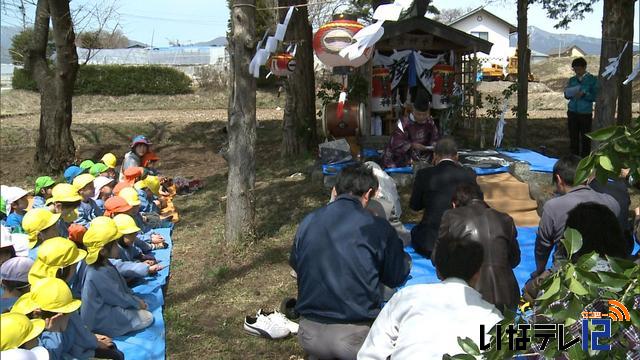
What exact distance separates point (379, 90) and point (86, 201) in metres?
5.47

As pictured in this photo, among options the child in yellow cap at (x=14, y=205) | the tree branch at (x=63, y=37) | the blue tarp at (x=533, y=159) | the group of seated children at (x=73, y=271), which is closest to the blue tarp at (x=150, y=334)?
the group of seated children at (x=73, y=271)

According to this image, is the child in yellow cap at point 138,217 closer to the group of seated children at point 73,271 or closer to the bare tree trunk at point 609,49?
the group of seated children at point 73,271

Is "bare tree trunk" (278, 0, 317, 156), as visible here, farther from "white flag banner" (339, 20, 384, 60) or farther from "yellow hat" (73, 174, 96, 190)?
"white flag banner" (339, 20, 384, 60)

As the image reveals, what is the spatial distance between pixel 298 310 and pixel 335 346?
0.30 metres

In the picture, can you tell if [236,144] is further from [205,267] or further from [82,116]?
[82,116]

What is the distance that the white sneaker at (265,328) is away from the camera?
4.19 metres

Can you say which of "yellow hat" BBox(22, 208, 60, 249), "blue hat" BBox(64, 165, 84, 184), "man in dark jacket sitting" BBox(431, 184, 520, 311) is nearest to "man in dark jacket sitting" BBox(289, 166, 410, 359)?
"man in dark jacket sitting" BBox(431, 184, 520, 311)

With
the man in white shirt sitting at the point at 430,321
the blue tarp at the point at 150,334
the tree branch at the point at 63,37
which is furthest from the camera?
the tree branch at the point at 63,37

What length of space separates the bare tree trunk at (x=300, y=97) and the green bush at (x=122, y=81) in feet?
43.4

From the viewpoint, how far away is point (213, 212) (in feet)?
25.8

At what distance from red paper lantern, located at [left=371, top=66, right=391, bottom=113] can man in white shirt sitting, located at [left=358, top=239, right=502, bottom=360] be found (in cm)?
791

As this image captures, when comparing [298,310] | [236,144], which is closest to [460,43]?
[236,144]

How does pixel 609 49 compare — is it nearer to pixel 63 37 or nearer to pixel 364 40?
pixel 364 40

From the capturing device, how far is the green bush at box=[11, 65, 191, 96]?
21.9m
